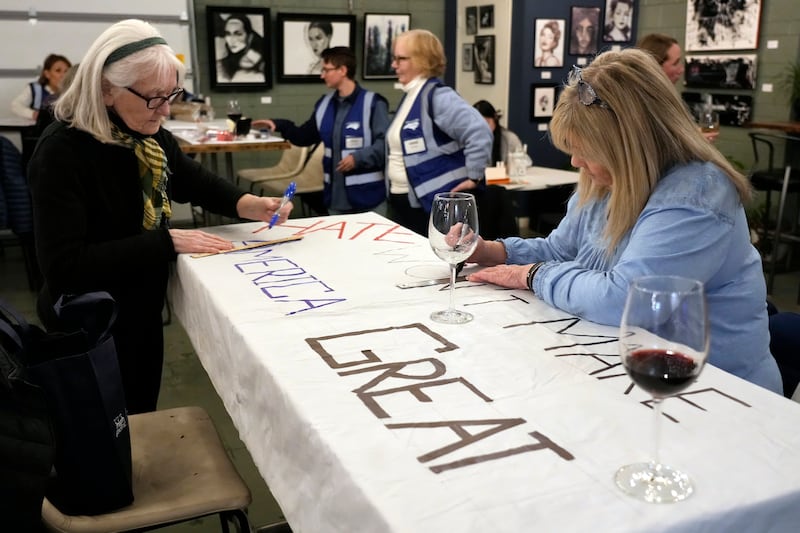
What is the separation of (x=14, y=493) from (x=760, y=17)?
7.06 metres

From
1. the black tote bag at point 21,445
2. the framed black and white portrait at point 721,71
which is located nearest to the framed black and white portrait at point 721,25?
the framed black and white portrait at point 721,71

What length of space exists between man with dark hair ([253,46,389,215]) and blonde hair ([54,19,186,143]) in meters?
2.60

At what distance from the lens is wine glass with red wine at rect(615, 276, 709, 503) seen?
0.90 m

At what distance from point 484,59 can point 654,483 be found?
7.58 meters

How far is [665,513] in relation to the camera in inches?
35.3

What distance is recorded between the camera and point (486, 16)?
7.98 metres

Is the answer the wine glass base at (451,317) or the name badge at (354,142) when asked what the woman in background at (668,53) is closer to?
the name badge at (354,142)

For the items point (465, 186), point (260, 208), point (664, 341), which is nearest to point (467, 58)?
point (465, 186)

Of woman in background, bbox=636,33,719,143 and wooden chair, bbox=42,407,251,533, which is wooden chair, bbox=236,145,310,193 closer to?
woman in background, bbox=636,33,719,143

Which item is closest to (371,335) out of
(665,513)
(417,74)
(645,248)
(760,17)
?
(645,248)

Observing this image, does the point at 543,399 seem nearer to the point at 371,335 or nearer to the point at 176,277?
the point at 371,335

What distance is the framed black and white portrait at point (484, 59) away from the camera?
312 inches

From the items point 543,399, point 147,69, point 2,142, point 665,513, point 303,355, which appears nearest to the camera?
point 665,513

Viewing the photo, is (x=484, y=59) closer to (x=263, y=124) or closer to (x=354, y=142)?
(x=263, y=124)
